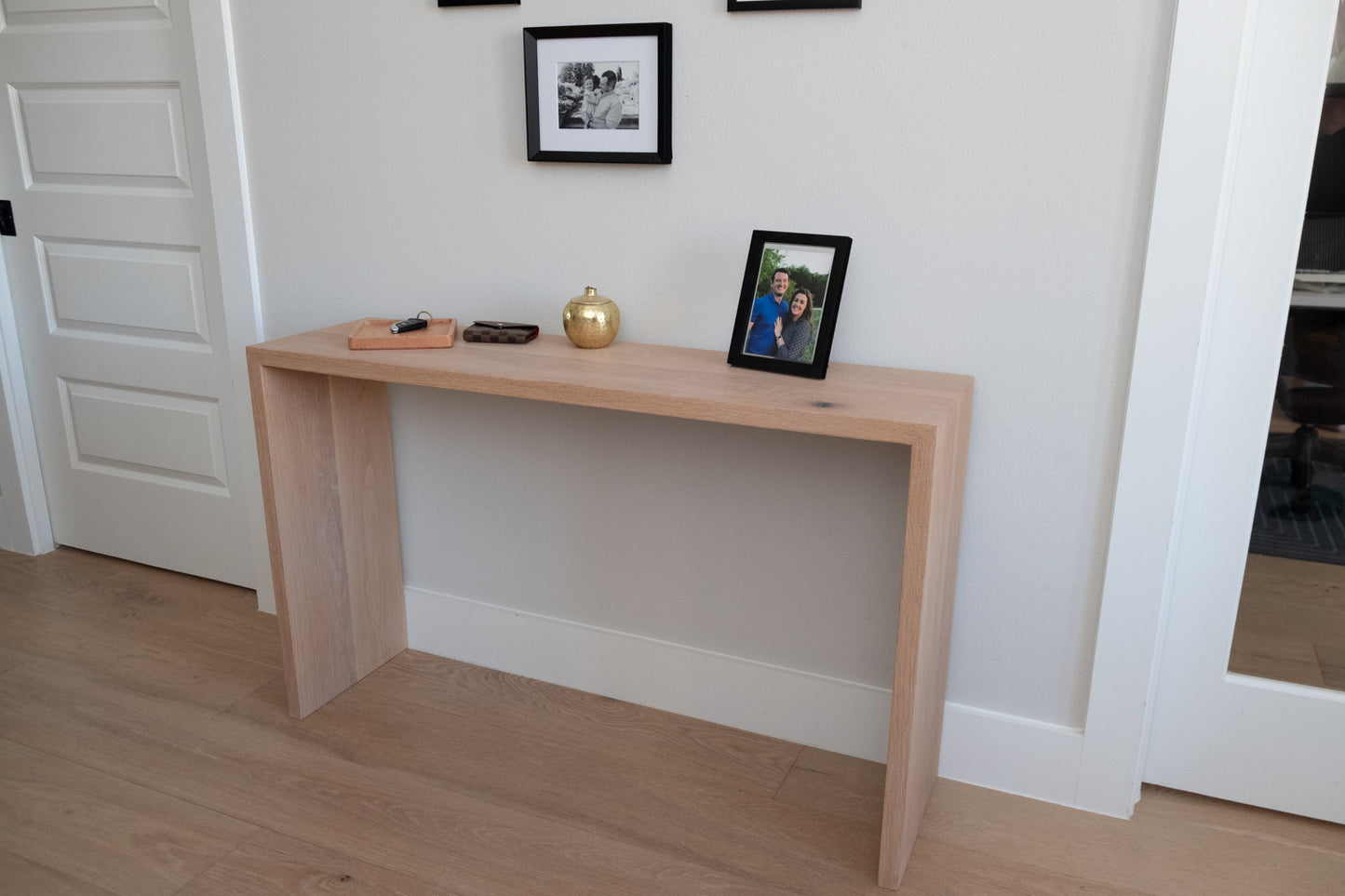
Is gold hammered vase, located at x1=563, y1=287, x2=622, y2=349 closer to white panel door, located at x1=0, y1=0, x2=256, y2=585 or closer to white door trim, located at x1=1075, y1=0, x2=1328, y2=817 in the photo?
white door trim, located at x1=1075, y1=0, x2=1328, y2=817

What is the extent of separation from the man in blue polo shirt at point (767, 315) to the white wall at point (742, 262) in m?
0.15

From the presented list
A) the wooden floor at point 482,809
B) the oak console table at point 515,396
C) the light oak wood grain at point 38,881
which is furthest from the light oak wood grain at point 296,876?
the oak console table at point 515,396

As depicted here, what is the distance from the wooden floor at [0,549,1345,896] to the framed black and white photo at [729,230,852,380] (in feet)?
2.72

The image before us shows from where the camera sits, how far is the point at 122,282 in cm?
262

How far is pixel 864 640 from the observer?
1996mm

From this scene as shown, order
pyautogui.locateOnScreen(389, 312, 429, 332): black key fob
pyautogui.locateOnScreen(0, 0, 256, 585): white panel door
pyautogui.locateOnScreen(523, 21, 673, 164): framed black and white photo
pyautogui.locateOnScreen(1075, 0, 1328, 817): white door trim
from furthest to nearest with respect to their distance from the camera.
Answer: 1. pyautogui.locateOnScreen(0, 0, 256, 585): white panel door
2. pyautogui.locateOnScreen(389, 312, 429, 332): black key fob
3. pyautogui.locateOnScreen(523, 21, 673, 164): framed black and white photo
4. pyautogui.locateOnScreen(1075, 0, 1328, 817): white door trim

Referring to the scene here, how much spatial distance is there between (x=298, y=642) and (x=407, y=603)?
345mm

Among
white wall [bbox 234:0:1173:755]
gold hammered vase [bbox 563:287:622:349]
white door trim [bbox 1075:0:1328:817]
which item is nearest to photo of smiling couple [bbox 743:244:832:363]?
white wall [bbox 234:0:1173:755]

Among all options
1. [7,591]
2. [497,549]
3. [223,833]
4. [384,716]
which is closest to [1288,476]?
[497,549]

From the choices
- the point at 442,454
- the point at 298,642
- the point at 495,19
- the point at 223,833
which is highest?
the point at 495,19

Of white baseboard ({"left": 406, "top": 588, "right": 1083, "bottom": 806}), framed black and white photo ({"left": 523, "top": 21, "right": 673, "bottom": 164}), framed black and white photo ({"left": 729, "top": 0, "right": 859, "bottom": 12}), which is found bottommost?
white baseboard ({"left": 406, "top": 588, "right": 1083, "bottom": 806})

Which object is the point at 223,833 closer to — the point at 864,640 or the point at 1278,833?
the point at 864,640

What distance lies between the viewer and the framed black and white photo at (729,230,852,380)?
172cm

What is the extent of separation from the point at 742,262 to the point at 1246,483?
958 mm
